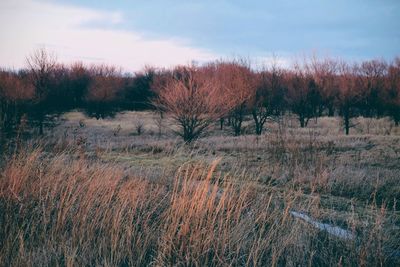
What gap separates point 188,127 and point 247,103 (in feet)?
22.8

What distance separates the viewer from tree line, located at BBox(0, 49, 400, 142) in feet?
49.6

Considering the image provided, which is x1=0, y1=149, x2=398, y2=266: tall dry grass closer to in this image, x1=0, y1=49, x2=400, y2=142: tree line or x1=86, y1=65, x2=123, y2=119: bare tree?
x1=0, y1=49, x2=400, y2=142: tree line

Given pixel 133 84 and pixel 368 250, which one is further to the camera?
pixel 133 84

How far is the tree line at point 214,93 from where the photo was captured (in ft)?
49.6

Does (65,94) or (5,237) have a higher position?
(65,94)

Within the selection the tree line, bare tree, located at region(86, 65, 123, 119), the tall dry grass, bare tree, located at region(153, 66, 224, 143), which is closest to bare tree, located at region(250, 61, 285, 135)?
the tree line

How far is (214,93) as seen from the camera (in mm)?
14797

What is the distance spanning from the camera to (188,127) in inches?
598

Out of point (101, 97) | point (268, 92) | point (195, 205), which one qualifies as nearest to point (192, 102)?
point (268, 92)

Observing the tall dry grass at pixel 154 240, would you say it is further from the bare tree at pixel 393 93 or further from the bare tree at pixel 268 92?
the bare tree at pixel 393 93

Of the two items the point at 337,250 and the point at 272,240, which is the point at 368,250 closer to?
the point at 337,250

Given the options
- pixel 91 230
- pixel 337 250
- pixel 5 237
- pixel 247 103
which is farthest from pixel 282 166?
pixel 247 103

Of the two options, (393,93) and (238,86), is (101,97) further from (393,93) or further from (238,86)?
(393,93)

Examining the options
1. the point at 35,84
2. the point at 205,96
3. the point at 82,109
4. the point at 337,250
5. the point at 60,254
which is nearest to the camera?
the point at 60,254
